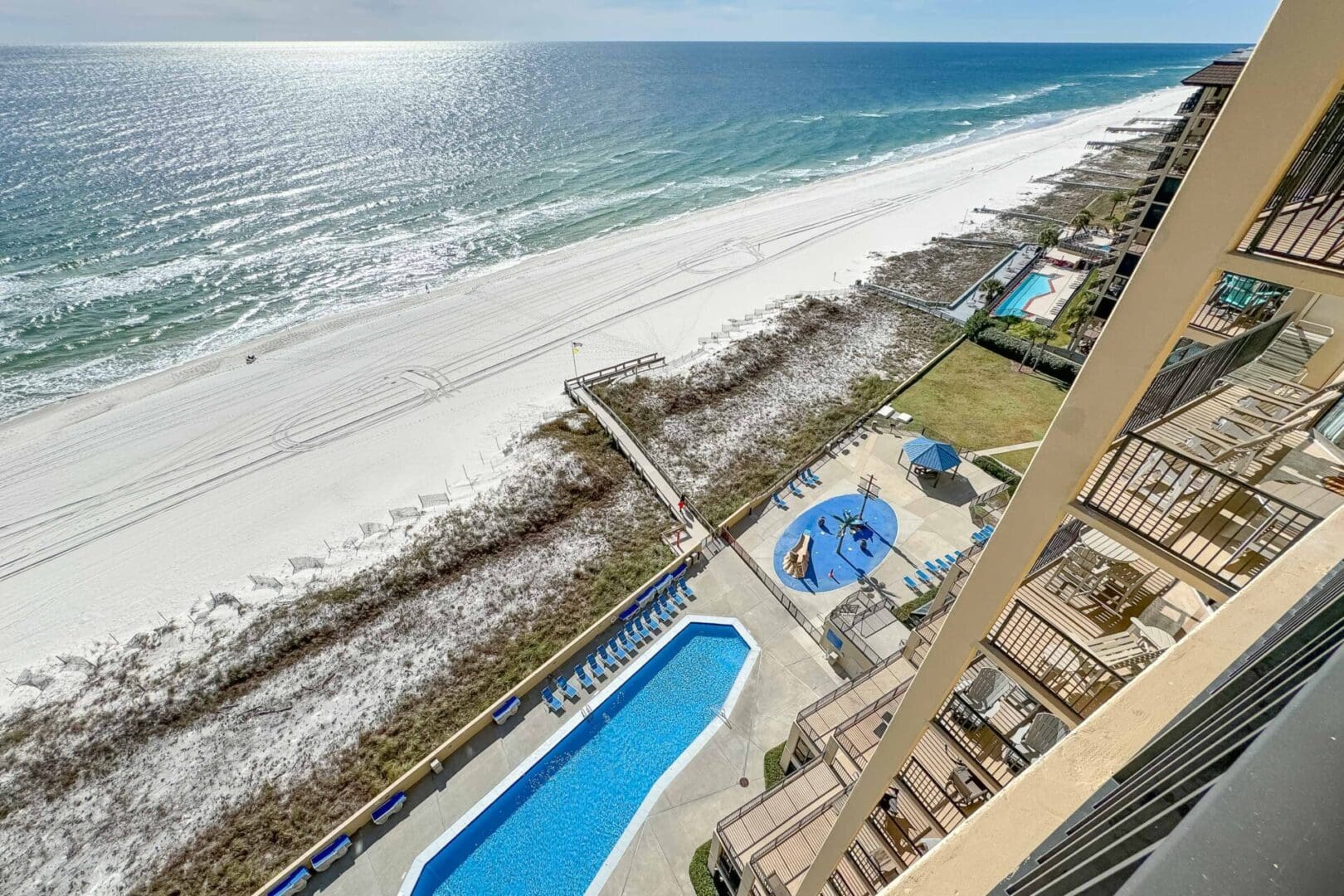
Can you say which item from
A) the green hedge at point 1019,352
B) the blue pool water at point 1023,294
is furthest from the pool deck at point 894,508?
the blue pool water at point 1023,294

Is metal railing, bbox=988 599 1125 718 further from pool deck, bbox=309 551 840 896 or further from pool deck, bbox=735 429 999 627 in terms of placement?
pool deck, bbox=735 429 999 627

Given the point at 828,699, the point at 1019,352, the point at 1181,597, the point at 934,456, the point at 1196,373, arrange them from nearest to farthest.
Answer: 1. the point at 1196,373
2. the point at 1181,597
3. the point at 828,699
4. the point at 934,456
5. the point at 1019,352

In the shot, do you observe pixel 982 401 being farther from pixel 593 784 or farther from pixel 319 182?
pixel 319 182

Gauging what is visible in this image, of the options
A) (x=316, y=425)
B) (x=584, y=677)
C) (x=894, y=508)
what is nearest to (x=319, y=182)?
(x=316, y=425)

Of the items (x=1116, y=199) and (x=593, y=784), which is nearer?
(x=593, y=784)

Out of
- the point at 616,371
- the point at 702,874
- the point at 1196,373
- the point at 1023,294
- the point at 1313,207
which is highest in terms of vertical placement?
the point at 616,371

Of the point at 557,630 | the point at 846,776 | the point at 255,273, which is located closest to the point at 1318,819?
the point at 846,776

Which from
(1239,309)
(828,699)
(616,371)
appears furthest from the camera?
(616,371)

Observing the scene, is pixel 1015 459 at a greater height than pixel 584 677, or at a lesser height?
lesser
